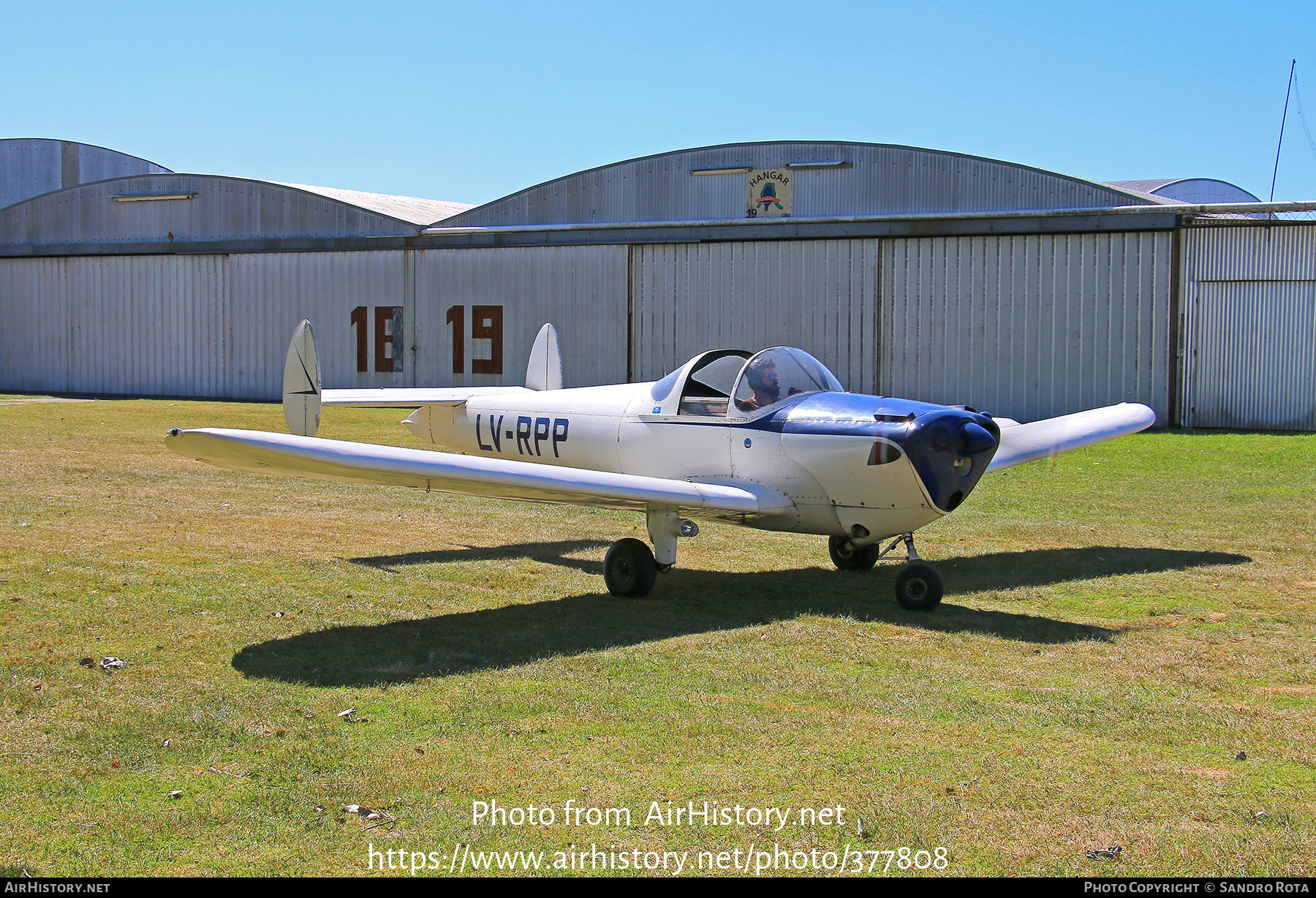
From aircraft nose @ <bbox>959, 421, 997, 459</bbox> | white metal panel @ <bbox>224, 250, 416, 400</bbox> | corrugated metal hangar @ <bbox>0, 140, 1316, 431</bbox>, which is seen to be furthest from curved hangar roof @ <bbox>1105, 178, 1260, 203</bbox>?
aircraft nose @ <bbox>959, 421, 997, 459</bbox>

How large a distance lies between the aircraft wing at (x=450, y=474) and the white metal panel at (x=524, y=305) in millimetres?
21923

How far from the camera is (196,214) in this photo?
36.6m

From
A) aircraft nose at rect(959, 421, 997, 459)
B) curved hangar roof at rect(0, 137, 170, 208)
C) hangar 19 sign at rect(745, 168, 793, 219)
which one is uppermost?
curved hangar roof at rect(0, 137, 170, 208)

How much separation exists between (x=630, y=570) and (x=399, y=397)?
12.6 ft

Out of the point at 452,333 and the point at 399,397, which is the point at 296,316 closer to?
the point at 452,333

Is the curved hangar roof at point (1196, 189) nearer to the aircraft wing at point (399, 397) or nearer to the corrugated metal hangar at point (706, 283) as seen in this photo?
the corrugated metal hangar at point (706, 283)

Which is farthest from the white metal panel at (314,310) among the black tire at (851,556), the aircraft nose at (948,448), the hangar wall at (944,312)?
the aircraft nose at (948,448)

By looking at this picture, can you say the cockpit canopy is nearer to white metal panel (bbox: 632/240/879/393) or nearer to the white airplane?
the white airplane

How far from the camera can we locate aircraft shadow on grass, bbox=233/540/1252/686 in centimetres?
683

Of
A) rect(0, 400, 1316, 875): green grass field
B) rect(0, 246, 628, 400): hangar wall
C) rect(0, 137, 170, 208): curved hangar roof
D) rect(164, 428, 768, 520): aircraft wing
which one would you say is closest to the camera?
rect(0, 400, 1316, 875): green grass field

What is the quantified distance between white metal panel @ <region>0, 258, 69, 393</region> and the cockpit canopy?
34.3 meters

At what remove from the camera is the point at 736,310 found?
1155 inches
